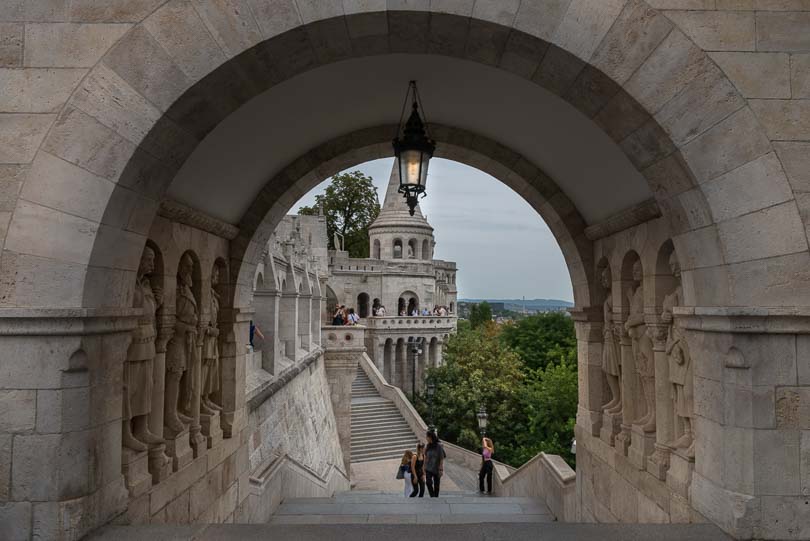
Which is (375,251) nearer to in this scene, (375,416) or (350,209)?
(350,209)

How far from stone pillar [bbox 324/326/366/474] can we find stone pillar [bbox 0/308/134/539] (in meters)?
17.8

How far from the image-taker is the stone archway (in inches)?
126

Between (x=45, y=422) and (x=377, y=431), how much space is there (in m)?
20.8

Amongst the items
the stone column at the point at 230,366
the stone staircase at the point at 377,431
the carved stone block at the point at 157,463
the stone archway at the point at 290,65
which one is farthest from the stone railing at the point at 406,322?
the stone archway at the point at 290,65

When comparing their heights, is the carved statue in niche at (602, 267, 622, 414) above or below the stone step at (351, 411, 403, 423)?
above

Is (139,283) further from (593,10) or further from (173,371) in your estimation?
(593,10)

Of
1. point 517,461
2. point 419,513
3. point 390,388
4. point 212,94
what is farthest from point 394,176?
point 212,94

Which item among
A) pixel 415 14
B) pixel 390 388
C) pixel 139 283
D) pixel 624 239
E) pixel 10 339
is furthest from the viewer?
pixel 390 388

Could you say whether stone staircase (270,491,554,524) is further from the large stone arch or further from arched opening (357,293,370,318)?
arched opening (357,293,370,318)

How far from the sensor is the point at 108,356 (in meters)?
3.47

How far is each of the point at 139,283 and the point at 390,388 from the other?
23.0m

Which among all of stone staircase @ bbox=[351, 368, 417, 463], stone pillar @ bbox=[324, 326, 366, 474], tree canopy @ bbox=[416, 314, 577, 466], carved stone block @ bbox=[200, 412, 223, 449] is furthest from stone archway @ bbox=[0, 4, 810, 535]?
tree canopy @ bbox=[416, 314, 577, 466]

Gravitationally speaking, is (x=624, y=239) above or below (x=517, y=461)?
above

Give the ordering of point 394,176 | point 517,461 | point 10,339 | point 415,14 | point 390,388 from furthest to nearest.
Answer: point 394,176, point 390,388, point 517,461, point 415,14, point 10,339
